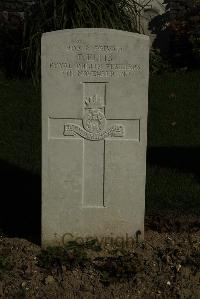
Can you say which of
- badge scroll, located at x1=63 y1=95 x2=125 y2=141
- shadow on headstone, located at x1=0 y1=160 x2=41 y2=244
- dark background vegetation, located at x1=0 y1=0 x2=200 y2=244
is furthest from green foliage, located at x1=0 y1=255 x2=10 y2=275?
badge scroll, located at x1=63 y1=95 x2=125 y2=141

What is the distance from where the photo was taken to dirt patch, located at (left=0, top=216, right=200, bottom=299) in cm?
436

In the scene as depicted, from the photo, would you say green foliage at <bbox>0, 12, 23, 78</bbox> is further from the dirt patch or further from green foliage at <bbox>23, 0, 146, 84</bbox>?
the dirt patch

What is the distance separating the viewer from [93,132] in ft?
15.8

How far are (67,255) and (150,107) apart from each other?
203 inches

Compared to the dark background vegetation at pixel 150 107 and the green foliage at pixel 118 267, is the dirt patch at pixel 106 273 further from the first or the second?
the dark background vegetation at pixel 150 107

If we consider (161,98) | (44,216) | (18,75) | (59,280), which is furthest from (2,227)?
(18,75)

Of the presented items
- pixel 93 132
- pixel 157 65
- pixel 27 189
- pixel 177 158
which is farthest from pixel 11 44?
pixel 93 132

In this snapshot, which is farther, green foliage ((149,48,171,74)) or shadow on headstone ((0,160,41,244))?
green foliage ((149,48,171,74))

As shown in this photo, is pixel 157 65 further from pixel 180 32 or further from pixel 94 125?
pixel 94 125

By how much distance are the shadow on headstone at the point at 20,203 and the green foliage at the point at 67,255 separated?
1.24ft

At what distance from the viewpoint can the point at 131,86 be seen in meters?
4.69

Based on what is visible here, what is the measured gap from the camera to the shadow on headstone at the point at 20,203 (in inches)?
216

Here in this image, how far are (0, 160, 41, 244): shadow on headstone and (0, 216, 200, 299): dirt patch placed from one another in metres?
0.49

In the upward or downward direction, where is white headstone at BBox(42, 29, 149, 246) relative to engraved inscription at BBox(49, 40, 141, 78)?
downward
